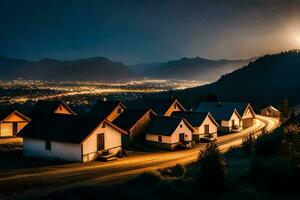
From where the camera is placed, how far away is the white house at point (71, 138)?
4244cm

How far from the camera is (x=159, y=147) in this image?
54531 millimetres

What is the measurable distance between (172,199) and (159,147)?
3007 centimetres

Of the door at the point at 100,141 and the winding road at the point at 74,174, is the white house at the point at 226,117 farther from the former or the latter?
the door at the point at 100,141

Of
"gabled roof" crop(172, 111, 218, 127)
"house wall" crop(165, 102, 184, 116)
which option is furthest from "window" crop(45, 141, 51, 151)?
"house wall" crop(165, 102, 184, 116)

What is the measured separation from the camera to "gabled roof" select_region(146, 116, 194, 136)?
5419 centimetres

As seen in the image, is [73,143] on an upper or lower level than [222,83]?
lower

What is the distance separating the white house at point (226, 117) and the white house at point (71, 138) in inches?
1293

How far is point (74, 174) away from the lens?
→ 34.8 metres

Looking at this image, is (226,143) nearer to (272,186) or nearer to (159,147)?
(159,147)

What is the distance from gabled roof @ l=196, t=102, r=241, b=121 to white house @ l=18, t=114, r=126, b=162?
33.5 metres

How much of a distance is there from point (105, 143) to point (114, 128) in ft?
7.73

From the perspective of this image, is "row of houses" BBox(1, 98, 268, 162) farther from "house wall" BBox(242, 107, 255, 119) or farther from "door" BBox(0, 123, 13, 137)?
"door" BBox(0, 123, 13, 137)

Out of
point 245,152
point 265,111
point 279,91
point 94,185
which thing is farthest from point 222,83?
point 94,185

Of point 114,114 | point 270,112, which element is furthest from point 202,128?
point 270,112
